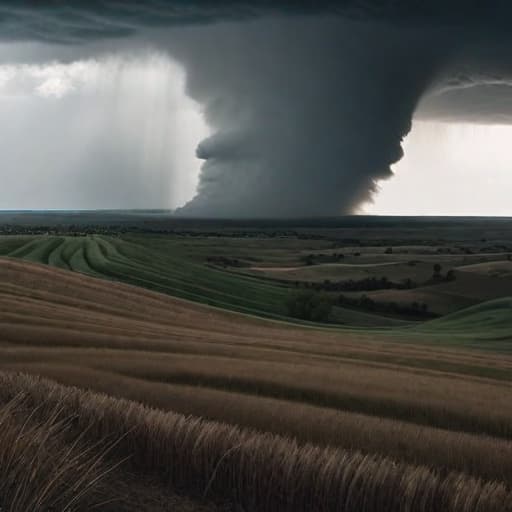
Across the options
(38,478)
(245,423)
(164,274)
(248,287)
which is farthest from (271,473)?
(248,287)

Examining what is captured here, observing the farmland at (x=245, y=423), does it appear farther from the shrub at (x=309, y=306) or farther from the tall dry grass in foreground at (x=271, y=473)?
the shrub at (x=309, y=306)

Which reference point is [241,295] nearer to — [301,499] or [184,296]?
[184,296]

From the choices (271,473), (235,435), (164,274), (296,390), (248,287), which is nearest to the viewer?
(271,473)

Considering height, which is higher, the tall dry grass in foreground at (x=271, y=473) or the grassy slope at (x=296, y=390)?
the tall dry grass in foreground at (x=271, y=473)

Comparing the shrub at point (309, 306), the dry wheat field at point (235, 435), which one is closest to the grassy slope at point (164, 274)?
the shrub at point (309, 306)

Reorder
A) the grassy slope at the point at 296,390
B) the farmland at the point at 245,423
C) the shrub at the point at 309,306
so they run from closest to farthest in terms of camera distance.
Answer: the farmland at the point at 245,423, the grassy slope at the point at 296,390, the shrub at the point at 309,306

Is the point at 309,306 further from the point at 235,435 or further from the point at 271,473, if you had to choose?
the point at 271,473
